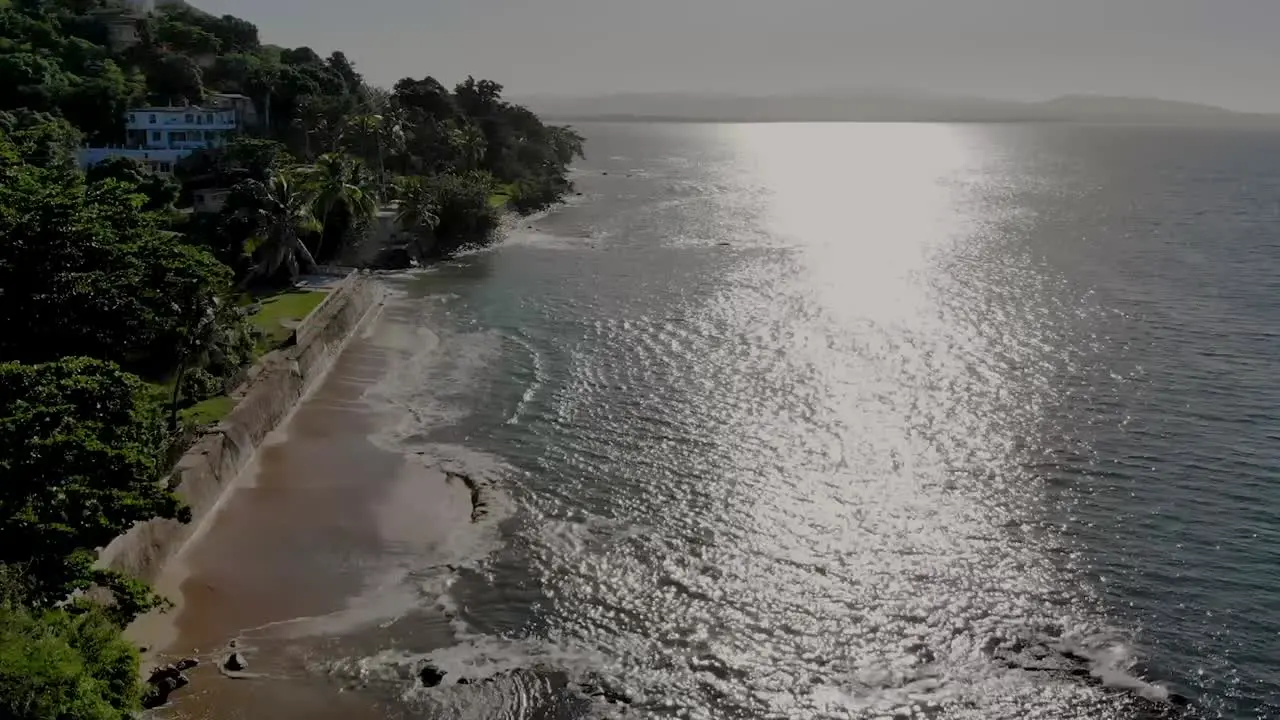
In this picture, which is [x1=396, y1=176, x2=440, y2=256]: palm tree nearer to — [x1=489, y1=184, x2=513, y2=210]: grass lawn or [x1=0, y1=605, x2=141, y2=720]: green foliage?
[x1=489, y1=184, x2=513, y2=210]: grass lawn

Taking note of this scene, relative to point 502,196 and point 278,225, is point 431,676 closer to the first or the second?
point 278,225

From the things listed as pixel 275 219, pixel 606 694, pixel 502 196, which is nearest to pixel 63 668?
pixel 606 694

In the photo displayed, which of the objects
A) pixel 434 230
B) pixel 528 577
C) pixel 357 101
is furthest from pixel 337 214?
pixel 528 577

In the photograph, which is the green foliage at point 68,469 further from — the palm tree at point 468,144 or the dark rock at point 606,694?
the palm tree at point 468,144

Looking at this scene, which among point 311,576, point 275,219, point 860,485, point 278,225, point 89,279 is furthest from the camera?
point 278,225

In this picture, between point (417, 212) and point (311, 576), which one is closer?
point (311, 576)

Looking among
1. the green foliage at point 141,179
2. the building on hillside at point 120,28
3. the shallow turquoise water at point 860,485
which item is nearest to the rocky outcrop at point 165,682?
the shallow turquoise water at point 860,485

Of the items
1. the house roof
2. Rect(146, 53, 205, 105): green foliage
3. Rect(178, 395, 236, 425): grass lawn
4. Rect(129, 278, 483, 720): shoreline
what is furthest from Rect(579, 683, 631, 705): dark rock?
Rect(146, 53, 205, 105): green foliage
